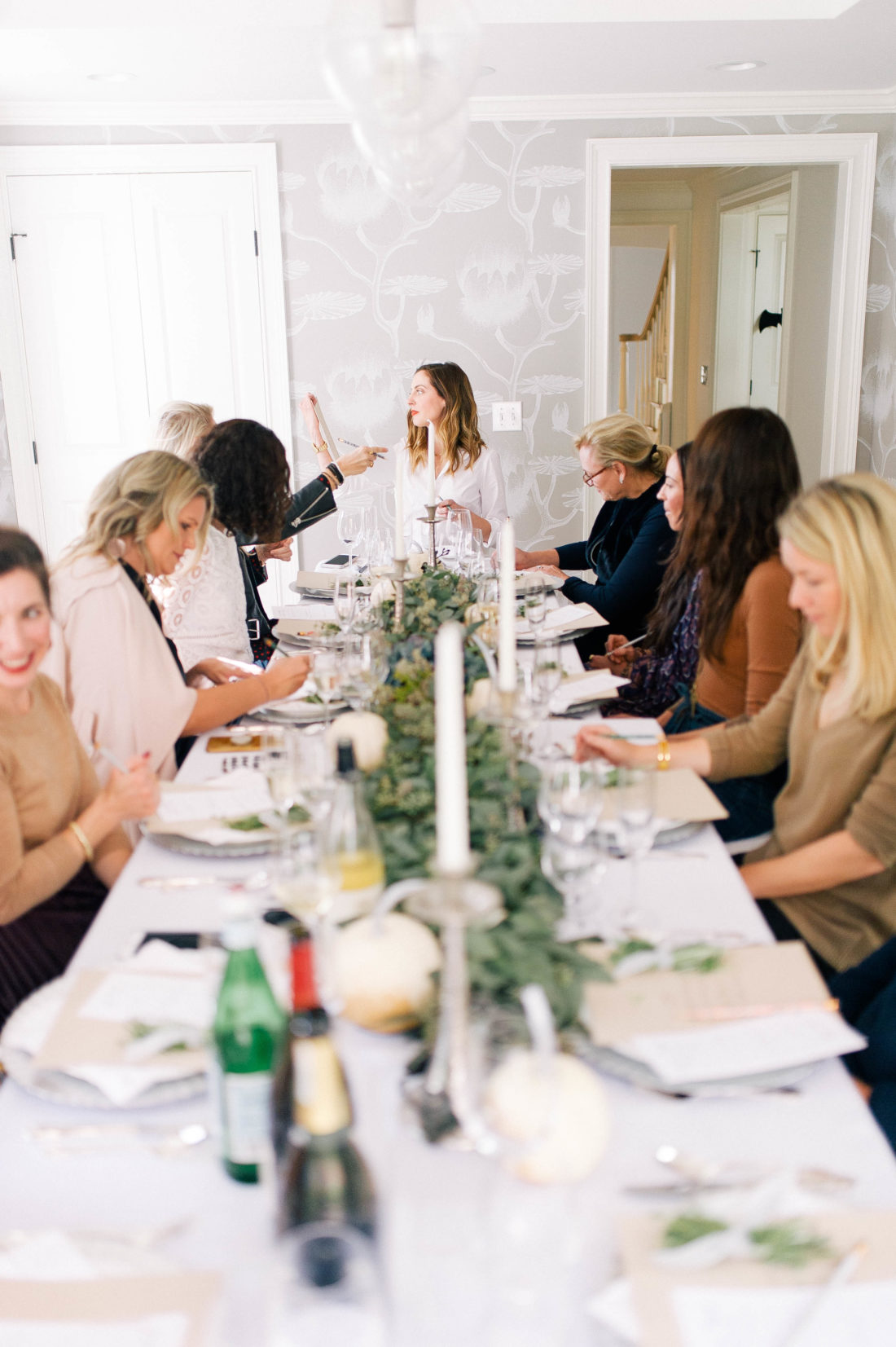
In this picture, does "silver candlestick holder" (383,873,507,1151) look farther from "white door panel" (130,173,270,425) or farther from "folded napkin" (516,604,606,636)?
"white door panel" (130,173,270,425)

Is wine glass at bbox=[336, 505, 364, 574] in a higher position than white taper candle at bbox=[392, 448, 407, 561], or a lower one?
lower

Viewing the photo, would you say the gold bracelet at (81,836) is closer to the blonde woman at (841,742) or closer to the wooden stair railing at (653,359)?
the blonde woman at (841,742)

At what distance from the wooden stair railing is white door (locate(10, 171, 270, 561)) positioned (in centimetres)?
373

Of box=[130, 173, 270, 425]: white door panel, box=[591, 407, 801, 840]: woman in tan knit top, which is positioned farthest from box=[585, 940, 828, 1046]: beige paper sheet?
box=[130, 173, 270, 425]: white door panel

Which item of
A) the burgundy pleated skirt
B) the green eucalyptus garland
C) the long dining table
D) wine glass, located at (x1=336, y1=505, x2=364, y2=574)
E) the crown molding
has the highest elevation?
the crown molding

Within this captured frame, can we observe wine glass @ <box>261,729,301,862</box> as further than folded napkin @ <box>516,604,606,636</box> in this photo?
No

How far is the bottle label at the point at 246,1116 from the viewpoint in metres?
0.82

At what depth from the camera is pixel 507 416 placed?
4660mm

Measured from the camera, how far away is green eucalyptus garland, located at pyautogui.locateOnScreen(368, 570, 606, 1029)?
917 millimetres

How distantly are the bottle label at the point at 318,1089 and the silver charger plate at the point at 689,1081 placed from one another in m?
0.27

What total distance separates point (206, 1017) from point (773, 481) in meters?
1.58

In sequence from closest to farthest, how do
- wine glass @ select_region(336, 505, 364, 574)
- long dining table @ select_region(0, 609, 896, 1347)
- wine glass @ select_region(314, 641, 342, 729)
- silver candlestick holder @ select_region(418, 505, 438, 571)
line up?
long dining table @ select_region(0, 609, 896, 1347) → wine glass @ select_region(314, 641, 342, 729) → silver candlestick holder @ select_region(418, 505, 438, 571) → wine glass @ select_region(336, 505, 364, 574)

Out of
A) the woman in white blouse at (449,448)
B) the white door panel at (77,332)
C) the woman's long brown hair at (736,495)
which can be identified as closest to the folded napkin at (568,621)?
the woman's long brown hair at (736,495)

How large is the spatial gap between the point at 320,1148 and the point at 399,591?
5.16 feet
